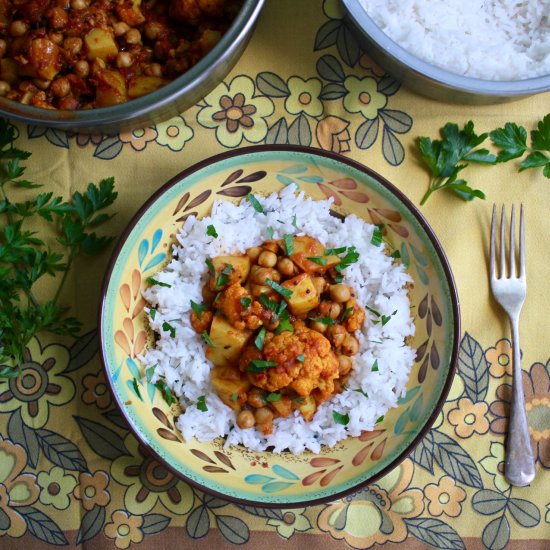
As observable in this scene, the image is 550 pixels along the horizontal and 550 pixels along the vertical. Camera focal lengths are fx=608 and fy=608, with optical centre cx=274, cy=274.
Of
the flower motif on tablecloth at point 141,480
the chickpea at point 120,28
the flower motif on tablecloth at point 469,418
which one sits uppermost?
the chickpea at point 120,28

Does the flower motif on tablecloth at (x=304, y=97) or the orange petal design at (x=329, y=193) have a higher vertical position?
the flower motif on tablecloth at (x=304, y=97)

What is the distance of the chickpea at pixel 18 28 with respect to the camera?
7.70ft

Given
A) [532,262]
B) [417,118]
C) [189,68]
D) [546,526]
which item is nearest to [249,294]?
[189,68]

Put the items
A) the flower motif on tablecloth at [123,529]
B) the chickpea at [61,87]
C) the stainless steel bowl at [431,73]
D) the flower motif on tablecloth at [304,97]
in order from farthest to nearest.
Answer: the flower motif on tablecloth at [304,97]
the flower motif on tablecloth at [123,529]
the chickpea at [61,87]
the stainless steel bowl at [431,73]

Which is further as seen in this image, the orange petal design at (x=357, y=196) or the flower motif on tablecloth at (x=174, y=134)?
the flower motif on tablecloth at (x=174, y=134)

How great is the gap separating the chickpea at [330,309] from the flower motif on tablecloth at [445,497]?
0.90 m

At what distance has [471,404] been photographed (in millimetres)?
2650

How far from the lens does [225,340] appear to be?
2.37 meters

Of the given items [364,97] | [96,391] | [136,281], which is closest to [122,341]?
[136,281]

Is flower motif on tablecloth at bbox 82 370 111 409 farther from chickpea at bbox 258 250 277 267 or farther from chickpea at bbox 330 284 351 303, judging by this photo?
chickpea at bbox 330 284 351 303

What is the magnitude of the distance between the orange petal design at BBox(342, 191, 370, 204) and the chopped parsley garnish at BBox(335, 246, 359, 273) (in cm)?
20

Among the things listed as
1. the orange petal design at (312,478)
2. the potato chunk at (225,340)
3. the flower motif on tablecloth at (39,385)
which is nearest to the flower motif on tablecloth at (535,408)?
the orange petal design at (312,478)

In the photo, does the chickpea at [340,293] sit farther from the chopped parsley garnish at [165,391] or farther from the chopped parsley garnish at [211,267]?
the chopped parsley garnish at [165,391]

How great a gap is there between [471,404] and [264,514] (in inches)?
39.9
